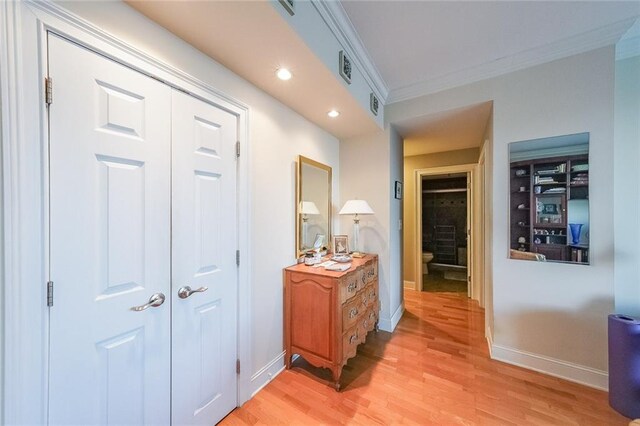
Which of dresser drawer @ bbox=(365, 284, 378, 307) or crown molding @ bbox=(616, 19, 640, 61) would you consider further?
dresser drawer @ bbox=(365, 284, 378, 307)

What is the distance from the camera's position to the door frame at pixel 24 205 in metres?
0.79

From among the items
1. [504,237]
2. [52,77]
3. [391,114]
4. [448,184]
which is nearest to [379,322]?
[504,237]

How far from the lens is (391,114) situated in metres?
2.72

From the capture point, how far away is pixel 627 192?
1.79 m

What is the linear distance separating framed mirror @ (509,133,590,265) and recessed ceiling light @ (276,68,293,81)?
204cm

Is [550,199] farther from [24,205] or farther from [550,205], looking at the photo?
[24,205]

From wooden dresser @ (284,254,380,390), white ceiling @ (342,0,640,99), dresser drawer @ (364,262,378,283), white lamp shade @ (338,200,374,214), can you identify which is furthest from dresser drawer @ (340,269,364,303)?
white ceiling @ (342,0,640,99)

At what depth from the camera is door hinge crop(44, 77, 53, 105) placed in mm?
880

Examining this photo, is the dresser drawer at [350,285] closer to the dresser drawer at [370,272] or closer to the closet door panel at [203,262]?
the dresser drawer at [370,272]

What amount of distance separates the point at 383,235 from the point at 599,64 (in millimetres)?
2221

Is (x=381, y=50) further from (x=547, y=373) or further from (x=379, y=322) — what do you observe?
(x=547, y=373)

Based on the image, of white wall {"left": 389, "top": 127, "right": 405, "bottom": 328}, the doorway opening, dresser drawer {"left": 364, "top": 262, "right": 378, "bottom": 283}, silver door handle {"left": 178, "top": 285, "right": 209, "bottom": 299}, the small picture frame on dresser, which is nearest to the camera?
silver door handle {"left": 178, "top": 285, "right": 209, "bottom": 299}

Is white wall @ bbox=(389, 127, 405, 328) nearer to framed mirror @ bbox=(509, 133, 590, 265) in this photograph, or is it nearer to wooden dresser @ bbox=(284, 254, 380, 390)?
wooden dresser @ bbox=(284, 254, 380, 390)

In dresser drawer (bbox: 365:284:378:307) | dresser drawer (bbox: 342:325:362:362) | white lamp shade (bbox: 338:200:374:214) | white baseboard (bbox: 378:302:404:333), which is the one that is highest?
white lamp shade (bbox: 338:200:374:214)
